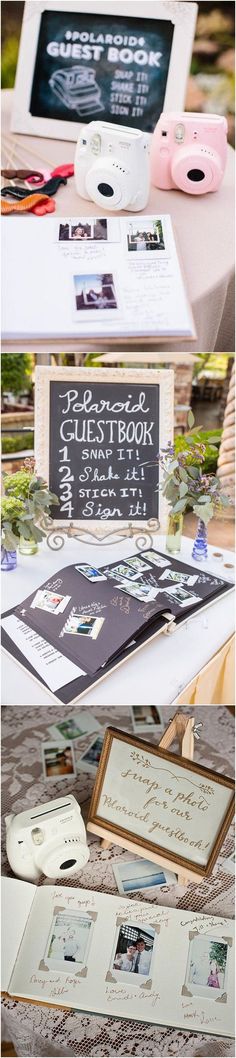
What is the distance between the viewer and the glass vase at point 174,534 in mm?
1427

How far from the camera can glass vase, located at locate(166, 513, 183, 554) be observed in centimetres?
143

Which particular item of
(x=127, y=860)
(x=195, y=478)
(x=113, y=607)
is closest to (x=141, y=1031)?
(x=127, y=860)

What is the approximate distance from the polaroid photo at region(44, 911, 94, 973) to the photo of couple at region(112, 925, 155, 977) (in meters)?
0.06

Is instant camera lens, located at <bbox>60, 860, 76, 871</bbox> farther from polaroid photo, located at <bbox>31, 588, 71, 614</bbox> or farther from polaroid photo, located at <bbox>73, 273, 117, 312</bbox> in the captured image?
polaroid photo, located at <bbox>73, 273, 117, 312</bbox>

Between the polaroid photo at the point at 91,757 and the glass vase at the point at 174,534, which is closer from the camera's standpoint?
the glass vase at the point at 174,534

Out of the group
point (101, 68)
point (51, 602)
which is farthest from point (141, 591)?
point (101, 68)

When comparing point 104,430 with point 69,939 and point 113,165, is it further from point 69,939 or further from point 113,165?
point 69,939

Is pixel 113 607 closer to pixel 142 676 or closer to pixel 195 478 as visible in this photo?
pixel 142 676

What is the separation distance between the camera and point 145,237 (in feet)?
3.86

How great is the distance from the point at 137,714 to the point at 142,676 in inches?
31.3

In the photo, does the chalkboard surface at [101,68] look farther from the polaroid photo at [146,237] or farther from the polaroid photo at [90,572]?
the polaroid photo at [90,572]

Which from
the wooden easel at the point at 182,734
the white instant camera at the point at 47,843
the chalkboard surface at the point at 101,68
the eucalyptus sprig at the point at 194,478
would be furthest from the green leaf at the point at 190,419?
the white instant camera at the point at 47,843

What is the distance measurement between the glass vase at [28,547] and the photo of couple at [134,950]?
0.75m

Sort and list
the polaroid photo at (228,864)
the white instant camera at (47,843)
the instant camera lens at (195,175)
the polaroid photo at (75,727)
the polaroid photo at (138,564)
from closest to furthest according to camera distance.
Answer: the instant camera lens at (195,175), the polaroid photo at (138,564), the white instant camera at (47,843), the polaroid photo at (228,864), the polaroid photo at (75,727)
